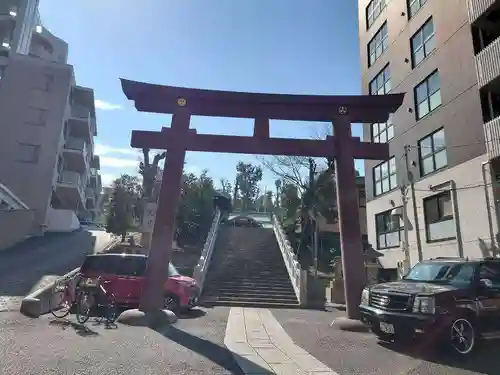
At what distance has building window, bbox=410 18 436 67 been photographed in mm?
16961

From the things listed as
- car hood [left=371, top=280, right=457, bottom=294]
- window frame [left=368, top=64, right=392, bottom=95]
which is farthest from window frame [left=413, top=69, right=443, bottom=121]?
car hood [left=371, top=280, right=457, bottom=294]

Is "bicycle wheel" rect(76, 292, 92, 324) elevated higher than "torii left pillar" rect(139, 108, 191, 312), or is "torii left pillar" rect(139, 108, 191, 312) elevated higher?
"torii left pillar" rect(139, 108, 191, 312)

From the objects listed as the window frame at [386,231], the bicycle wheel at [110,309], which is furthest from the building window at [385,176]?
the bicycle wheel at [110,309]

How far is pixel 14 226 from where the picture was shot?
2558 centimetres

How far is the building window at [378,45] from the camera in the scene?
21500mm

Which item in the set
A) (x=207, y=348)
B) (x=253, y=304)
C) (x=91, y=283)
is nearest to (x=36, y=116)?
(x=253, y=304)

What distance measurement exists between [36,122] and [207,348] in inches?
1299

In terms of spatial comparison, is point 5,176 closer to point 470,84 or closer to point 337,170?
point 337,170

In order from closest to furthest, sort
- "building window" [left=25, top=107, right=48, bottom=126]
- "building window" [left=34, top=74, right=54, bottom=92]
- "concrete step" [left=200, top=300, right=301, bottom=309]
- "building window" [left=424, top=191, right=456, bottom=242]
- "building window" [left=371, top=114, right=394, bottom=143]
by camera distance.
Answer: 1. "building window" [left=424, top=191, right=456, bottom=242]
2. "concrete step" [left=200, top=300, right=301, bottom=309]
3. "building window" [left=371, top=114, right=394, bottom=143]
4. "building window" [left=25, top=107, right=48, bottom=126]
5. "building window" [left=34, top=74, right=54, bottom=92]

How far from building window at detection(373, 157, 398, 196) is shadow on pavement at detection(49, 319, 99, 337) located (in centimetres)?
1572

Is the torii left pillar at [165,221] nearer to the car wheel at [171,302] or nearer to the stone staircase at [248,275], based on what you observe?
the car wheel at [171,302]

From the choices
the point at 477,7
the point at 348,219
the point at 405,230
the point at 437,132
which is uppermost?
the point at 477,7

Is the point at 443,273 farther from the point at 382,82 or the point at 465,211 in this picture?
the point at 382,82

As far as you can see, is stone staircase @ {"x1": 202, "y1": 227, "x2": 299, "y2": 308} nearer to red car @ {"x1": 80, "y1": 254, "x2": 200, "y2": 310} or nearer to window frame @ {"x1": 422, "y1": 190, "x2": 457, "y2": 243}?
red car @ {"x1": 80, "y1": 254, "x2": 200, "y2": 310}
